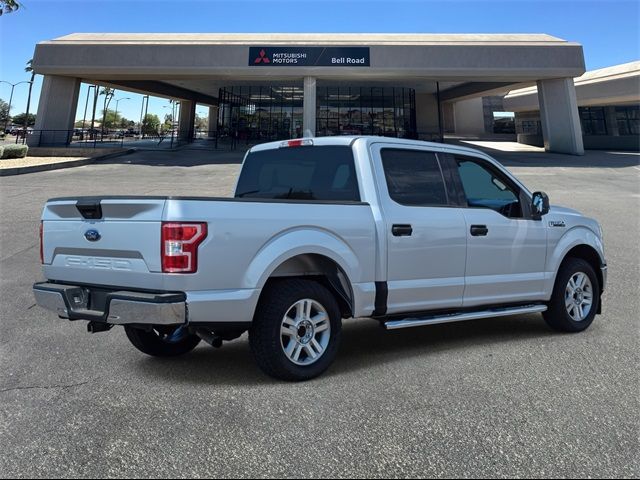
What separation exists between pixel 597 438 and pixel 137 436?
9.33 feet

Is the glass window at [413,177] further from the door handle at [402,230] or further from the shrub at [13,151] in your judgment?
the shrub at [13,151]

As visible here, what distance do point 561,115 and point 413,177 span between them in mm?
32060

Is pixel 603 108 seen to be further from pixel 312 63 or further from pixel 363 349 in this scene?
pixel 363 349

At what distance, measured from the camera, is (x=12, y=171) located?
65.7 ft

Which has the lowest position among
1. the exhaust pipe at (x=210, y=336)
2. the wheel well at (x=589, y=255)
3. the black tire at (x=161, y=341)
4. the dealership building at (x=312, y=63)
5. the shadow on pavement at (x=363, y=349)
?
the shadow on pavement at (x=363, y=349)

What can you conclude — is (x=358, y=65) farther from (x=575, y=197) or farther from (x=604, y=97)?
(x=604, y=97)

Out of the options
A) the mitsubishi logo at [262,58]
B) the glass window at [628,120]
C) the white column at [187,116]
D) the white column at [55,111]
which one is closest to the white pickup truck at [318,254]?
the mitsubishi logo at [262,58]

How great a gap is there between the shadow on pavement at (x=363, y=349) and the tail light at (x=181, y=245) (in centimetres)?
108

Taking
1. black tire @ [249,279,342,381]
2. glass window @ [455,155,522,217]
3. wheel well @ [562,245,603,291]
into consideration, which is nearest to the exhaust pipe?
black tire @ [249,279,342,381]

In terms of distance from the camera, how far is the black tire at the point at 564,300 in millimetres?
5023

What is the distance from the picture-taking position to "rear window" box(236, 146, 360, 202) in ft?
14.0

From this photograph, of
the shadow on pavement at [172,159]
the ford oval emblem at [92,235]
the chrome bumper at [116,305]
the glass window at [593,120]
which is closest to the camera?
the chrome bumper at [116,305]

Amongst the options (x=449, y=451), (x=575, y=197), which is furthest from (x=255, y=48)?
(x=449, y=451)

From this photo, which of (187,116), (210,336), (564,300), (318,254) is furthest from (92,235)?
(187,116)
